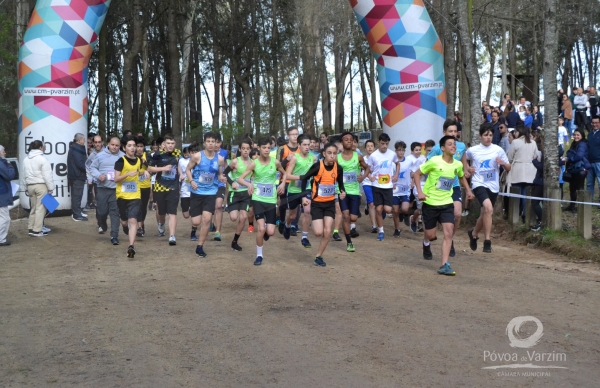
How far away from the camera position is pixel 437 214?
10.2 metres

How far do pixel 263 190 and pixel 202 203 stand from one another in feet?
3.83

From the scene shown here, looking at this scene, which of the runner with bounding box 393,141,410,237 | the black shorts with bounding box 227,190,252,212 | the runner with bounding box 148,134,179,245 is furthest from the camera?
the runner with bounding box 393,141,410,237

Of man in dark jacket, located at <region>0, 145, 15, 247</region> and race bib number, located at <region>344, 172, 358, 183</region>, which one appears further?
man in dark jacket, located at <region>0, 145, 15, 247</region>

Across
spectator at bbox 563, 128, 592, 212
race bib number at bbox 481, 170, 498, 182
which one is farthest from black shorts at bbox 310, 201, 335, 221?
spectator at bbox 563, 128, 592, 212

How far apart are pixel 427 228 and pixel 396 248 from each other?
1.90 metres

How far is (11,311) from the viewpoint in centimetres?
783

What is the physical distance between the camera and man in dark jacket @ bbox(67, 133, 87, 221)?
16719 millimetres

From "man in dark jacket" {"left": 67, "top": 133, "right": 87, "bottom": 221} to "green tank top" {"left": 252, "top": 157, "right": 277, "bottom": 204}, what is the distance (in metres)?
7.01

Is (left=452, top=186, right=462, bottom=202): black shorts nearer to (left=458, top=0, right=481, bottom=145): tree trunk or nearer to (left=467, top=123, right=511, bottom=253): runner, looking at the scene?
(left=467, top=123, right=511, bottom=253): runner

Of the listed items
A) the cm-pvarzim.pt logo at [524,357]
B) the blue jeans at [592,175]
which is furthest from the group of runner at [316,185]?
the cm-pvarzim.pt logo at [524,357]

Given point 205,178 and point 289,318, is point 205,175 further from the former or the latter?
point 289,318

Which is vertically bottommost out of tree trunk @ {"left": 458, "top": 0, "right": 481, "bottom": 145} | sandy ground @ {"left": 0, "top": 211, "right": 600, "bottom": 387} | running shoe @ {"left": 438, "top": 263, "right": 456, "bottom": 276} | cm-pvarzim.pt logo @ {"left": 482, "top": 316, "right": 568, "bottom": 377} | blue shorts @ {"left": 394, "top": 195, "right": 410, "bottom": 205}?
cm-pvarzim.pt logo @ {"left": 482, "top": 316, "right": 568, "bottom": 377}

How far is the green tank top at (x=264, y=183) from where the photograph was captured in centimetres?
1095

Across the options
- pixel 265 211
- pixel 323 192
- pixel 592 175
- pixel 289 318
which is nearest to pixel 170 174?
pixel 265 211
